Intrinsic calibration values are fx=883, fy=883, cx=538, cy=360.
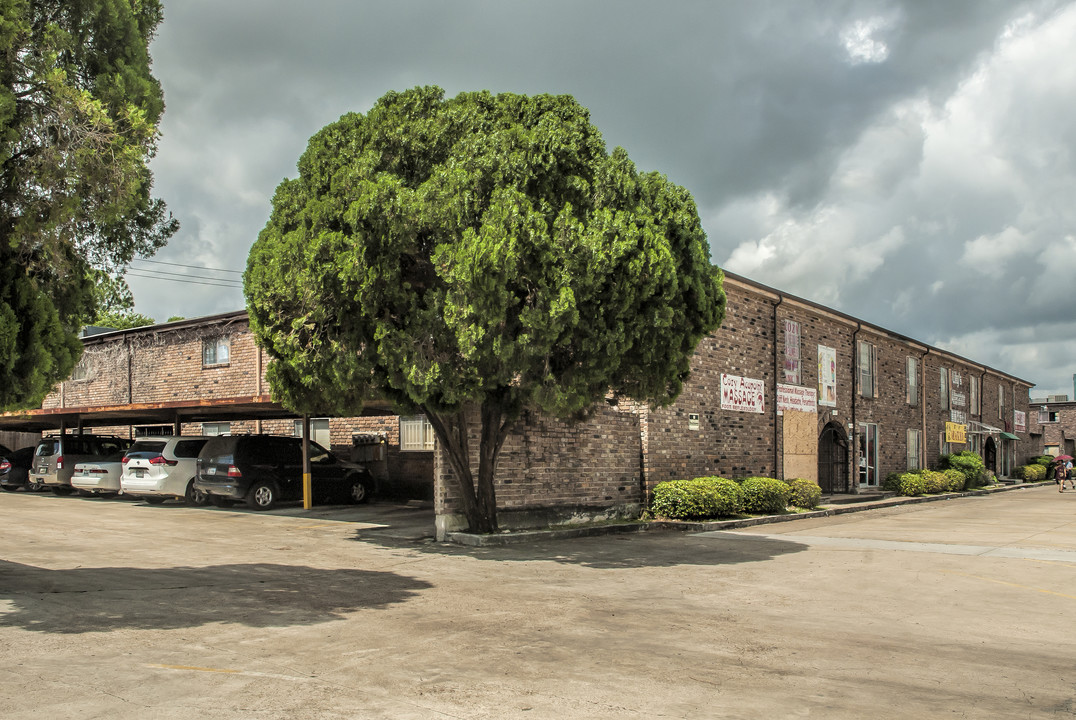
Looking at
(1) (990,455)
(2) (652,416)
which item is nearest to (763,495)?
(2) (652,416)

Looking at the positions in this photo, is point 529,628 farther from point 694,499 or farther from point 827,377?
point 827,377

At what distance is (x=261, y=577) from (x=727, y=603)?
5.21 m

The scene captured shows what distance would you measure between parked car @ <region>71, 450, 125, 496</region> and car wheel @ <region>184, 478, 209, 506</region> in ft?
8.12

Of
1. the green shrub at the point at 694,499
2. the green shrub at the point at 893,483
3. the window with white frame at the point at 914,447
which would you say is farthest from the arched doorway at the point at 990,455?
the green shrub at the point at 694,499

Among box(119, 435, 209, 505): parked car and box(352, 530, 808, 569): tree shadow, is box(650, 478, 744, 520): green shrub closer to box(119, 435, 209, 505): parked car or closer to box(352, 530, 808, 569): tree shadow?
box(352, 530, 808, 569): tree shadow

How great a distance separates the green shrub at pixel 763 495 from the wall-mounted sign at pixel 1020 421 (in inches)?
1344

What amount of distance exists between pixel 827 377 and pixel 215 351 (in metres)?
17.7

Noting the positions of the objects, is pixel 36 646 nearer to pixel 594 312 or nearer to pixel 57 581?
pixel 57 581

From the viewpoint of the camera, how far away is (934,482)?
29312mm

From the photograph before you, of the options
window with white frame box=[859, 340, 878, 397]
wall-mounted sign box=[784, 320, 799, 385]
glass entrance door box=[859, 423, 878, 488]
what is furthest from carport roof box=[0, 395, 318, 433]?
window with white frame box=[859, 340, 878, 397]

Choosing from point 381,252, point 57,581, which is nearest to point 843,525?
point 381,252

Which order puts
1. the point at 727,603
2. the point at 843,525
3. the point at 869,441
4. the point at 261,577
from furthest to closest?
the point at 869,441, the point at 843,525, the point at 261,577, the point at 727,603

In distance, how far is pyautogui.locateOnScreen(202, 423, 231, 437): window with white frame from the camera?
26.7 metres

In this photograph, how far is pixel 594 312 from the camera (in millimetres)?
11469
